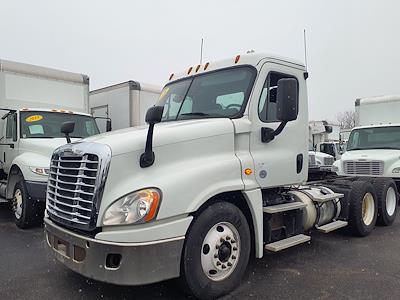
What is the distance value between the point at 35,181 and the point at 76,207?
3773mm

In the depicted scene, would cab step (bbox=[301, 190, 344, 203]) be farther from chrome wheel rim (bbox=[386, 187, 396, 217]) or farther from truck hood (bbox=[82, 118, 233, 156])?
chrome wheel rim (bbox=[386, 187, 396, 217])

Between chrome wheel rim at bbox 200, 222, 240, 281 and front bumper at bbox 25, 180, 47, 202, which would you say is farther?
front bumper at bbox 25, 180, 47, 202

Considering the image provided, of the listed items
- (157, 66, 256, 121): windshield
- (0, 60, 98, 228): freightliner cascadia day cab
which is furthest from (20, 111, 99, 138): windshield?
(157, 66, 256, 121): windshield

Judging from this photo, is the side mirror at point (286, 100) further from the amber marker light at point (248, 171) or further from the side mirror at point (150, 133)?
the side mirror at point (150, 133)

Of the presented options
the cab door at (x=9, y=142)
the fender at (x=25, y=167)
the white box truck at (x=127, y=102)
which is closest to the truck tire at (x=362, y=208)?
the fender at (x=25, y=167)

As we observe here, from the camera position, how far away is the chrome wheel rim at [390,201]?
729cm

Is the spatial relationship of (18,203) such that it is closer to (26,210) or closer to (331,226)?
(26,210)

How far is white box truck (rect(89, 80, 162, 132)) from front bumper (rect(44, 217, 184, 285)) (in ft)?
21.4

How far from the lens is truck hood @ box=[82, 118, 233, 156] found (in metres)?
3.43

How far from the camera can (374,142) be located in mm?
10398

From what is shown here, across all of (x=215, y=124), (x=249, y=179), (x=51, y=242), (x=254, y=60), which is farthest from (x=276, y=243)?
(x=51, y=242)

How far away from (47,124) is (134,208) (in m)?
5.72

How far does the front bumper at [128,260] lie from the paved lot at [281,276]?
628 mm

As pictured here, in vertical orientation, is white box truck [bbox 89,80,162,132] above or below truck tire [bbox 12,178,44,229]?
above
